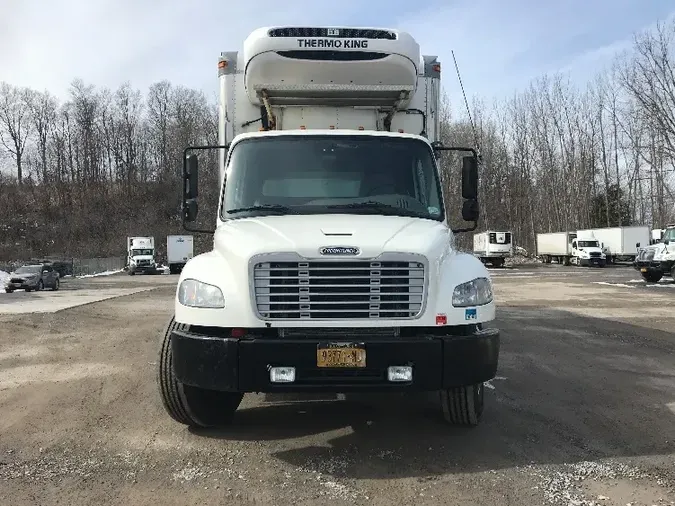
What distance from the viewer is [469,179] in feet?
20.5

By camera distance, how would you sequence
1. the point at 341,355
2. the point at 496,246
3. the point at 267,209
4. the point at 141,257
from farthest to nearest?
the point at 141,257, the point at 496,246, the point at 267,209, the point at 341,355

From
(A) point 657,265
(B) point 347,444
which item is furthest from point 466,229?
(A) point 657,265

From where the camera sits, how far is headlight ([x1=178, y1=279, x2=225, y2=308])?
4605 millimetres

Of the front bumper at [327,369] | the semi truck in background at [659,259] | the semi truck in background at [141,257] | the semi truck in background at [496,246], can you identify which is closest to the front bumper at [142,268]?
the semi truck in background at [141,257]

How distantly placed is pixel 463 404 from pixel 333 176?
2.29 meters

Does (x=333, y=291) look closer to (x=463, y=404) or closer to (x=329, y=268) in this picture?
(x=329, y=268)

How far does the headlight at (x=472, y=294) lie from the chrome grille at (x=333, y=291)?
0.26m

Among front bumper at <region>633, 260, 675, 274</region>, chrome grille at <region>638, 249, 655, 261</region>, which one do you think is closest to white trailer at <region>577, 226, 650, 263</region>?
chrome grille at <region>638, 249, 655, 261</region>

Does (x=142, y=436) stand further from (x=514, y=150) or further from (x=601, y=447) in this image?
(x=514, y=150)

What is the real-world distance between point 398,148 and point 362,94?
1200mm

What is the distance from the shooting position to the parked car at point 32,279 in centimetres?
3177

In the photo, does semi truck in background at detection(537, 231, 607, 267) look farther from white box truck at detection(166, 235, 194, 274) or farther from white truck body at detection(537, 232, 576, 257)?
white box truck at detection(166, 235, 194, 274)

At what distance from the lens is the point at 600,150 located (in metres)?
64.8

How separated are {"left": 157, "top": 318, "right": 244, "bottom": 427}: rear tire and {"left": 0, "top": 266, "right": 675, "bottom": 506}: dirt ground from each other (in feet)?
0.49
